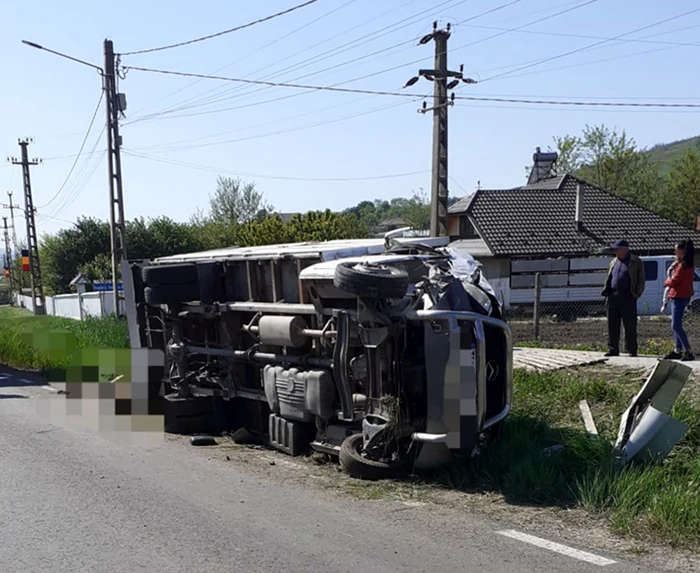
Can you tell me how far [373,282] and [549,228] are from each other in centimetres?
2375

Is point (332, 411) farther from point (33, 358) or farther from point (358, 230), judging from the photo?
point (358, 230)

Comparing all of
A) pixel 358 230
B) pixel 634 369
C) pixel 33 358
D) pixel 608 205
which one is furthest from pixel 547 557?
pixel 358 230

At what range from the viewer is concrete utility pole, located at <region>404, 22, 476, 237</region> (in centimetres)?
1844

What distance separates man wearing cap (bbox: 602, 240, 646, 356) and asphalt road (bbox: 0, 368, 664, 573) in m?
5.43

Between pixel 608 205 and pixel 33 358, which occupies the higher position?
pixel 608 205

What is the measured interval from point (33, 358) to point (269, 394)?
436 inches

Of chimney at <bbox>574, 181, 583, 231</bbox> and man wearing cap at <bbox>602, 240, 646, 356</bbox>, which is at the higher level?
chimney at <bbox>574, 181, 583, 231</bbox>

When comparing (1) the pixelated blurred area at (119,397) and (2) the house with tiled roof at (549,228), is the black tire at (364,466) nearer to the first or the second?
(1) the pixelated blurred area at (119,397)

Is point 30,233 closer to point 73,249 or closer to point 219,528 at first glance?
point 73,249

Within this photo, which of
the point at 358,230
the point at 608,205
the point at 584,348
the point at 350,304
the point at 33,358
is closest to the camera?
the point at 350,304

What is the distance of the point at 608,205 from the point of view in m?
32.0

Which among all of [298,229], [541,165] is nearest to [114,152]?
[298,229]

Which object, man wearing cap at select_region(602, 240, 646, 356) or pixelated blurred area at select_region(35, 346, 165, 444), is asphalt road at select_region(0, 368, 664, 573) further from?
man wearing cap at select_region(602, 240, 646, 356)

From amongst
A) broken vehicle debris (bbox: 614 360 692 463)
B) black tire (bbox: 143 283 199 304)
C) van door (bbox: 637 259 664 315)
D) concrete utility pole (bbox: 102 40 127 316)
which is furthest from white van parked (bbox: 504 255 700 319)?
broken vehicle debris (bbox: 614 360 692 463)
